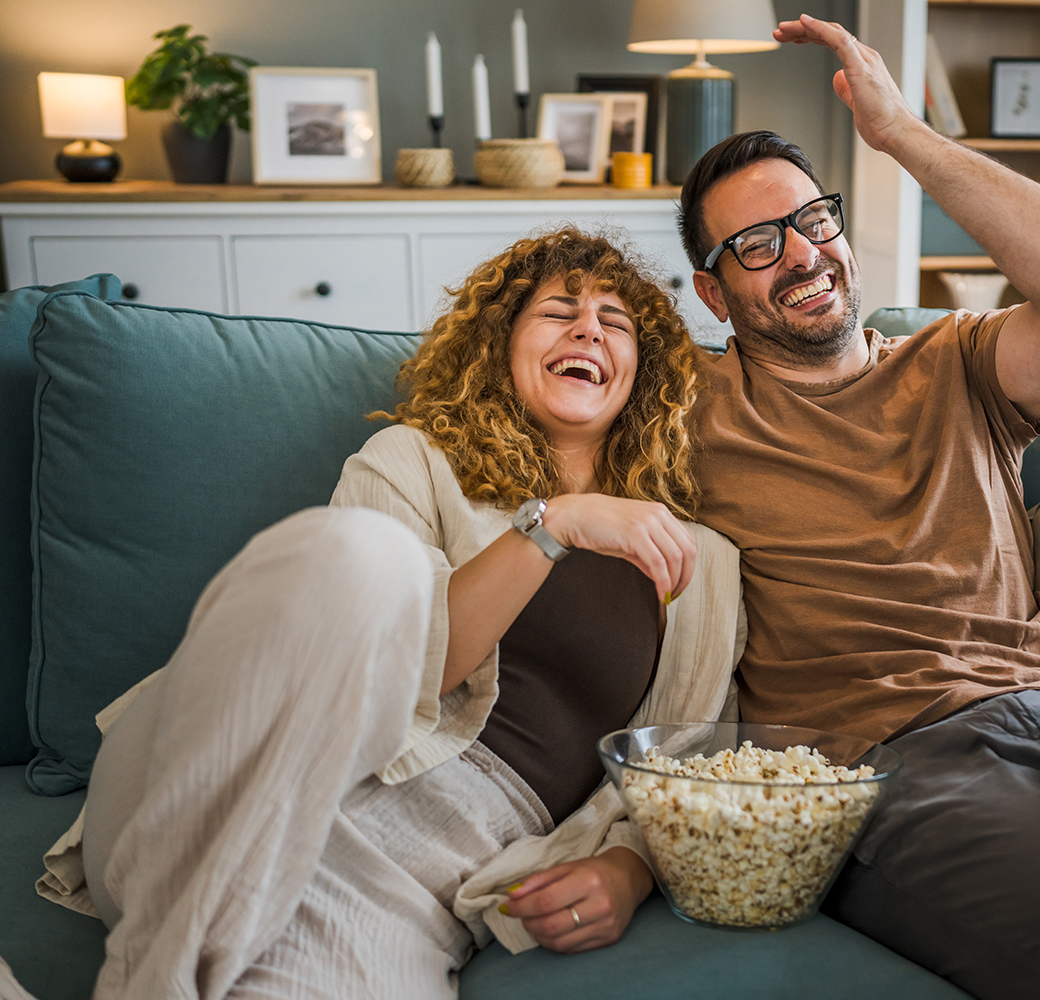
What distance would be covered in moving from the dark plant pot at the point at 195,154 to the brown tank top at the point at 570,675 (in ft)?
7.94

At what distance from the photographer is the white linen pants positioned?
75cm

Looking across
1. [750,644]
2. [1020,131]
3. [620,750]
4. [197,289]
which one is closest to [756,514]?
[750,644]

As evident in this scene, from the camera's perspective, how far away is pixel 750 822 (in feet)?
2.97

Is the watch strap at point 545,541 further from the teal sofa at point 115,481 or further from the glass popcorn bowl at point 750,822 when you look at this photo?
the teal sofa at point 115,481

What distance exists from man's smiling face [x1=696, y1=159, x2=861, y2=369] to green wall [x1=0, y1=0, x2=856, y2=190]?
2210mm

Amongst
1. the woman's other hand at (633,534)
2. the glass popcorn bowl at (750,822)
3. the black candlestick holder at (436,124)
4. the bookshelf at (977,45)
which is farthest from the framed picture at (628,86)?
the glass popcorn bowl at (750,822)

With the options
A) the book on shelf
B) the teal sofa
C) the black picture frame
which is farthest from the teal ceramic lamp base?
the teal sofa

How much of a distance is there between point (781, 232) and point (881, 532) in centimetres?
46

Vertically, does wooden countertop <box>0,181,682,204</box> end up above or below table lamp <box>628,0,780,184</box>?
below

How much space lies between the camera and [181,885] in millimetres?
796

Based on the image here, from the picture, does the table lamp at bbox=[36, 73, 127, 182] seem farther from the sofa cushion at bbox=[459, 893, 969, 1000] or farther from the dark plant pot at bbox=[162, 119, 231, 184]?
the sofa cushion at bbox=[459, 893, 969, 1000]

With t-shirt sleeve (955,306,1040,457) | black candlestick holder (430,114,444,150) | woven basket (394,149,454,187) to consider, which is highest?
black candlestick holder (430,114,444,150)

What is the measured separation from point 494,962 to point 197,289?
2.42m

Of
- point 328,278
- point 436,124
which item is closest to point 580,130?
point 436,124
